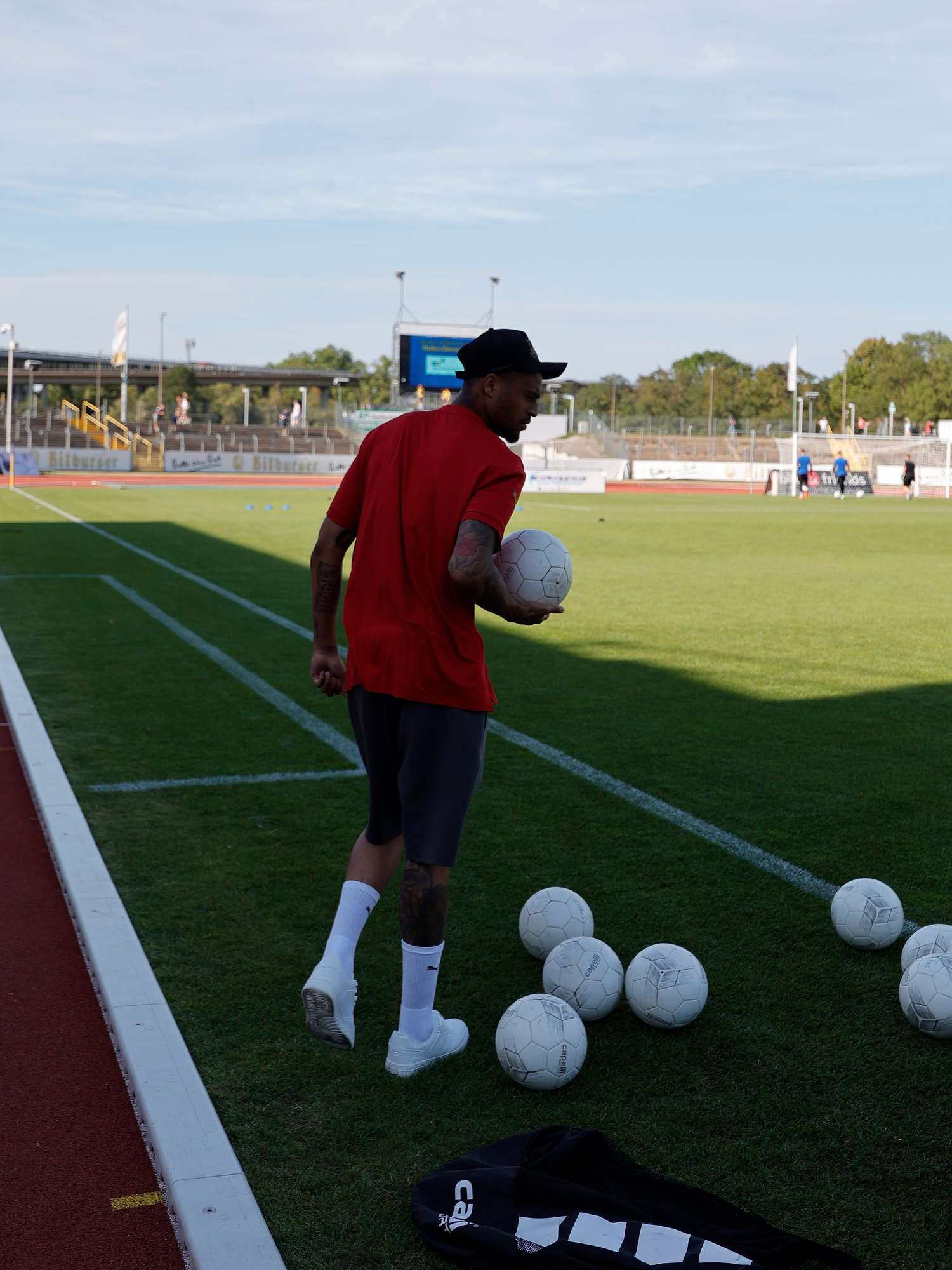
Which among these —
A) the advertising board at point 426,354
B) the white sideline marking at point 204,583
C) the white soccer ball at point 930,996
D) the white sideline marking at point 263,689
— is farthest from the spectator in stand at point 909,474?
the white soccer ball at point 930,996

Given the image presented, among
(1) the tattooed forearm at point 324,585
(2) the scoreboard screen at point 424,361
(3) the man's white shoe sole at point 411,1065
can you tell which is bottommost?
(3) the man's white shoe sole at point 411,1065

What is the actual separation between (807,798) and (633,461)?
62.0 metres

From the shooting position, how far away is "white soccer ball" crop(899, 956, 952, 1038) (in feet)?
12.6

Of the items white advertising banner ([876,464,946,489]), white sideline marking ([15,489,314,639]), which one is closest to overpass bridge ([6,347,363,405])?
white advertising banner ([876,464,946,489])

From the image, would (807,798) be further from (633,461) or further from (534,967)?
(633,461)

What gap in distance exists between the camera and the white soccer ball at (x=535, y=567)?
3668mm

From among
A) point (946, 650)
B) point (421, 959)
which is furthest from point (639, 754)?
point (946, 650)

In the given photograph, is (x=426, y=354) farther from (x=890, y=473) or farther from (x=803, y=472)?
(x=803, y=472)

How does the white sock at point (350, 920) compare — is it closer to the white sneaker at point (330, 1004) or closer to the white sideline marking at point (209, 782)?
the white sneaker at point (330, 1004)

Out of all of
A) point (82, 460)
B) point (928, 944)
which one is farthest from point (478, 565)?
point (82, 460)

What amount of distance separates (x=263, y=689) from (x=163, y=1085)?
19.5 ft

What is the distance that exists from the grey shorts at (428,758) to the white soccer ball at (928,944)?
163cm

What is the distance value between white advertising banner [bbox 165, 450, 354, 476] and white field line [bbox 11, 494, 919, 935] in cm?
5503

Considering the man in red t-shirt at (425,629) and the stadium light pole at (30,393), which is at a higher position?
the stadium light pole at (30,393)
